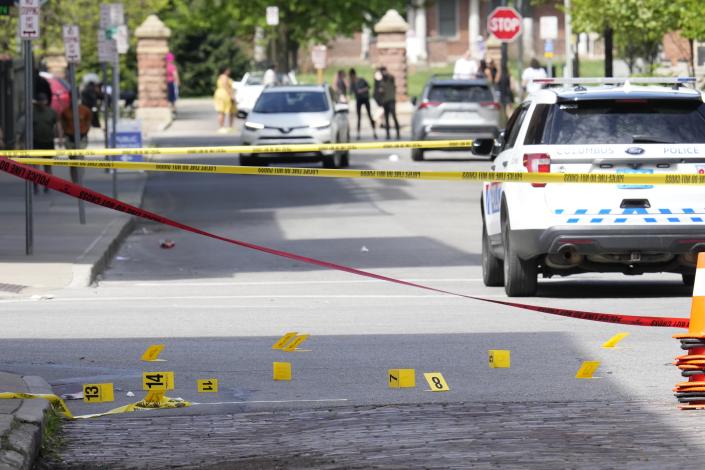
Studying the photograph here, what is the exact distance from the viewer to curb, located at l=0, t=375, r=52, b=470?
7621mm

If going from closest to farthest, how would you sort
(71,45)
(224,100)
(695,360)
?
1. (695,360)
2. (71,45)
3. (224,100)

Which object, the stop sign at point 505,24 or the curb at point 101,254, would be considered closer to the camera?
the curb at point 101,254

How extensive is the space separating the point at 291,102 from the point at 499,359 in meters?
26.9

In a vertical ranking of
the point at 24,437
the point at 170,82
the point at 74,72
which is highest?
the point at 74,72

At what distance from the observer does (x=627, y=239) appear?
46.4 feet

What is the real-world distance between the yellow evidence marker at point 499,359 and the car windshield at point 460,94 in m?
28.4

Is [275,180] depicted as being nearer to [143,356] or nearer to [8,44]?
[8,44]

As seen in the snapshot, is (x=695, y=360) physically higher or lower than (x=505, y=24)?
lower

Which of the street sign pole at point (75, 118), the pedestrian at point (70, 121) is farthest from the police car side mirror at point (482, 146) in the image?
the pedestrian at point (70, 121)

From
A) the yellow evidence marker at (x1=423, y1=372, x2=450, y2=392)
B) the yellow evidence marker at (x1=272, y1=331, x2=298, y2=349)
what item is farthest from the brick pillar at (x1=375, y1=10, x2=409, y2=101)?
the yellow evidence marker at (x1=423, y1=372, x2=450, y2=392)

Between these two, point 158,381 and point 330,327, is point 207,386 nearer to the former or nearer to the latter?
point 158,381

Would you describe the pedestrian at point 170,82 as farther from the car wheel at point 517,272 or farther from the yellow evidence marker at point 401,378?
the yellow evidence marker at point 401,378

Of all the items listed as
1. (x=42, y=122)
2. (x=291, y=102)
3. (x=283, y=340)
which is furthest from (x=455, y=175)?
(x=291, y=102)

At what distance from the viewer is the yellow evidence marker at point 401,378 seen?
33.5 feet
